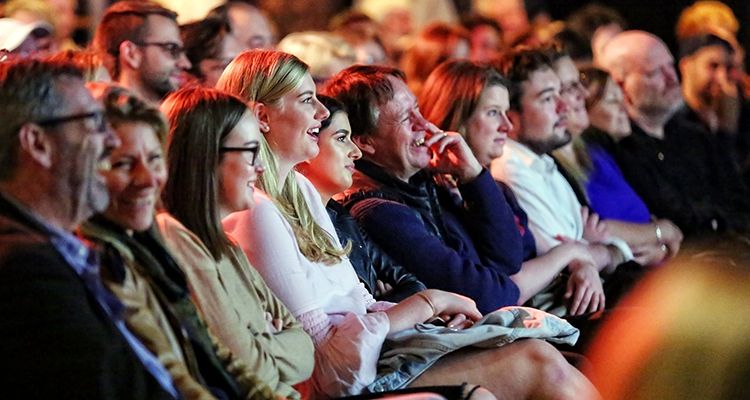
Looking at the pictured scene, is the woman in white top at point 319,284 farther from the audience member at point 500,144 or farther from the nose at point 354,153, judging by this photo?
the audience member at point 500,144

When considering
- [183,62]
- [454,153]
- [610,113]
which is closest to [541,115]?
[454,153]

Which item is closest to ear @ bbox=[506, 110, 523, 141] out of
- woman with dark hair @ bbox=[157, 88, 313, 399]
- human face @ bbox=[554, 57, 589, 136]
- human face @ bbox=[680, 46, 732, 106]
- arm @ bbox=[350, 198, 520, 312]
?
human face @ bbox=[554, 57, 589, 136]

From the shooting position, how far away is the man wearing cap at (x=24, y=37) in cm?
322

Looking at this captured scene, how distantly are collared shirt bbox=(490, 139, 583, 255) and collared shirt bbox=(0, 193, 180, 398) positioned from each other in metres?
2.07

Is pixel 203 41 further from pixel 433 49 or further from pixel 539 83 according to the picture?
pixel 433 49

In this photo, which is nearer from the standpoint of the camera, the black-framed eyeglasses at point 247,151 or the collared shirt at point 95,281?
the collared shirt at point 95,281

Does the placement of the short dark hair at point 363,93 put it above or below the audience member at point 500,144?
above

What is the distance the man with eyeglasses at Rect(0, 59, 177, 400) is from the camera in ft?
4.84

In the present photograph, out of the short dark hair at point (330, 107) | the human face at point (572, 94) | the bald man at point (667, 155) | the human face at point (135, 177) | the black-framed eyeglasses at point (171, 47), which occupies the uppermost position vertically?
the human face at point (135, 177)

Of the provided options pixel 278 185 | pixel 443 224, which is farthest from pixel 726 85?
pixel 278 185

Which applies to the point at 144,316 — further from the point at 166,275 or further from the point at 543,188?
the point at 543,188

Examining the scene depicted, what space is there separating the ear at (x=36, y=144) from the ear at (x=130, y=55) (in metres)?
2.06

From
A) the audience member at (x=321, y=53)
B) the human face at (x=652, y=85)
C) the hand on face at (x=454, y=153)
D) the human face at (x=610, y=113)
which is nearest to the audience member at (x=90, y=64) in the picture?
the hand on face at (x=454, y=153)

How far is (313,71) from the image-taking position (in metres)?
4.08
